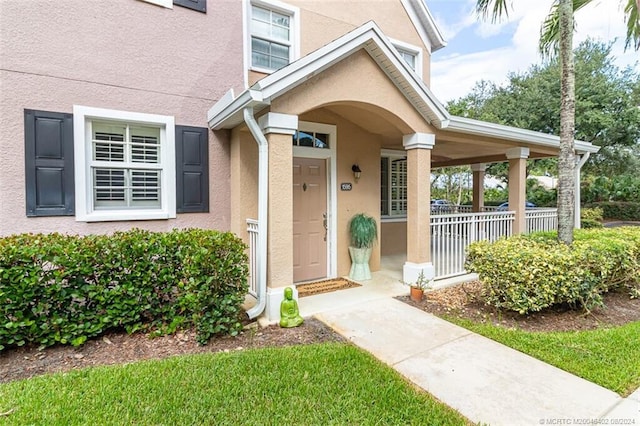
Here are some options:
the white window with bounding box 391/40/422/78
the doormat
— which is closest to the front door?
the doormat

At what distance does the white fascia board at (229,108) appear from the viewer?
422 centimetres

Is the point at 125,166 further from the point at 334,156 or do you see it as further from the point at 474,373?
the point at 474,373

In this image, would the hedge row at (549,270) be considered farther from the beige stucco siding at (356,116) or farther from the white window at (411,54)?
the white window at (411,54)

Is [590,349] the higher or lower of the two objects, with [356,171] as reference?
lower

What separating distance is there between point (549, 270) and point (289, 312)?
12.0ft

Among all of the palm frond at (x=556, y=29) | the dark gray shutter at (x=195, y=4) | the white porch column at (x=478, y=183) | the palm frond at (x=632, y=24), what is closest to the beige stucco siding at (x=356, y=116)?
the dark gray shutter at (x=195, y=4)

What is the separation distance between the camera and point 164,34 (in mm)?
5215

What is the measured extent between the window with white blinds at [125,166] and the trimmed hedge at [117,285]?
107 centimetres

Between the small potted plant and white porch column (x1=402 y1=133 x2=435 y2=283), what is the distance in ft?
0.53

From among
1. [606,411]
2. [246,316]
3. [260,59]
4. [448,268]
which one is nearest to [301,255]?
[246,316]

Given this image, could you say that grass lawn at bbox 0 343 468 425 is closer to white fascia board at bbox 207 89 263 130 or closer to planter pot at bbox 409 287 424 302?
planter pot at bbox 409 287 424 302

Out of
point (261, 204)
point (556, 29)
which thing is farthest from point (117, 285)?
point (556, 29)

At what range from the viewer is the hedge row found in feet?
15.0

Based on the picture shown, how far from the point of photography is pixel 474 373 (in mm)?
3336
